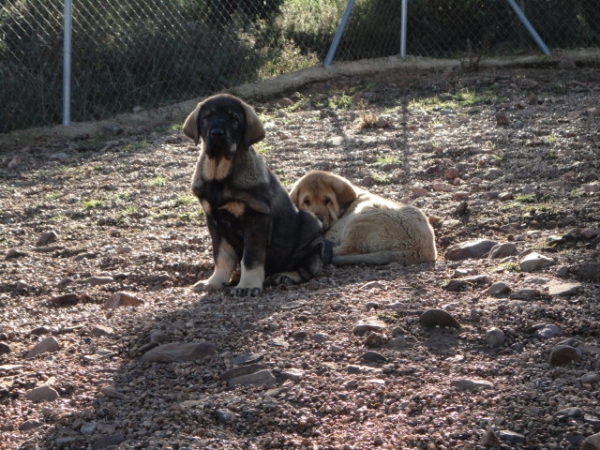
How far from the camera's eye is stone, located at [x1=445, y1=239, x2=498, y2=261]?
707 centimetres

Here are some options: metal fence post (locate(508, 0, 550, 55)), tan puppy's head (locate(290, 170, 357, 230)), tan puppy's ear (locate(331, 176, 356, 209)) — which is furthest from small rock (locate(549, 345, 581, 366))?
metal fence post (locate(508, 0, 550, 55))

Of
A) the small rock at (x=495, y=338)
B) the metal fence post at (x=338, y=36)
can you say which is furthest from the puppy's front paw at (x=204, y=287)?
the metal fence post at (x=338, y=36)

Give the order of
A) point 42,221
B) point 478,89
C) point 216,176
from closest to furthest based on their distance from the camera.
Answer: point 216,176 → point 42,221 → point 478,89

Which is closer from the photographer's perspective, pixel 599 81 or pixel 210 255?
pixel 210 255

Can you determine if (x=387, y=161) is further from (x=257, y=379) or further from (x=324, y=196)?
(x=257, y=379)

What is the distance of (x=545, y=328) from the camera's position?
16.2 ft

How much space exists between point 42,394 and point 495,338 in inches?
85.1

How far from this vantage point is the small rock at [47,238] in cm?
826

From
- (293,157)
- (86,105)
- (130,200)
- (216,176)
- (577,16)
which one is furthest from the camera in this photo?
(577,16)

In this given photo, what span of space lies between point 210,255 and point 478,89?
7499 millimetres

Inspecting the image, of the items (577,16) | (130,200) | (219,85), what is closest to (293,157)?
(130,200)

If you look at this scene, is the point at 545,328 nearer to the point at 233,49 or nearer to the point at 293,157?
the point at 293,157

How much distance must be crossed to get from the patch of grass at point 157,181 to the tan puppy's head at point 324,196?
2281 millimetres

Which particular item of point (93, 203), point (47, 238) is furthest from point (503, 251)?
point (93, 203)
